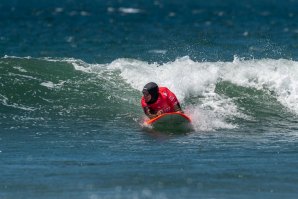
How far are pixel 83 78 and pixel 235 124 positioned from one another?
674 cm

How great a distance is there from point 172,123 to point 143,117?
1816mm

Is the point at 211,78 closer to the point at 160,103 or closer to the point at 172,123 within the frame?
the point at 160,103

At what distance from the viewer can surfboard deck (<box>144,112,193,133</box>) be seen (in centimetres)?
A: 1841

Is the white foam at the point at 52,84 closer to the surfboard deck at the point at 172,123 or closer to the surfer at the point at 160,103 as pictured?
the surfer at the point at 160,103

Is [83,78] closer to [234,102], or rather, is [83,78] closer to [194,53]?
[234,102]

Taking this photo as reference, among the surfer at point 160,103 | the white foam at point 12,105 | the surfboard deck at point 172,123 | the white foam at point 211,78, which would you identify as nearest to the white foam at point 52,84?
the white foam at point 12,105

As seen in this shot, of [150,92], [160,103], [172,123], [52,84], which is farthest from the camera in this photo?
[52,84]

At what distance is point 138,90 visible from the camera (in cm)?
2361

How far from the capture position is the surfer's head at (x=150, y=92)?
739 inches

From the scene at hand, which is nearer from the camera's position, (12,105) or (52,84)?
(12,105)

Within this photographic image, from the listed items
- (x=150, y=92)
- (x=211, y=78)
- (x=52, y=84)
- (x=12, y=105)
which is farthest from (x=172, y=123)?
(x=52, y=84)

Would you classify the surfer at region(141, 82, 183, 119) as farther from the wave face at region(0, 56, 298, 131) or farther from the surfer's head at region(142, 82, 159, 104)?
the wave face at region(0, 56, 298, 131)

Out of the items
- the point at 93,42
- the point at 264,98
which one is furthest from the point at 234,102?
the point at 93,42

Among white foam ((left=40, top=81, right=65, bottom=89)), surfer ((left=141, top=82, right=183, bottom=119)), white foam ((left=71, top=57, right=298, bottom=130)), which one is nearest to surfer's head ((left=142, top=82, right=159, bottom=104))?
surfer ((left=141, top=82, right=183, bottom=119))
